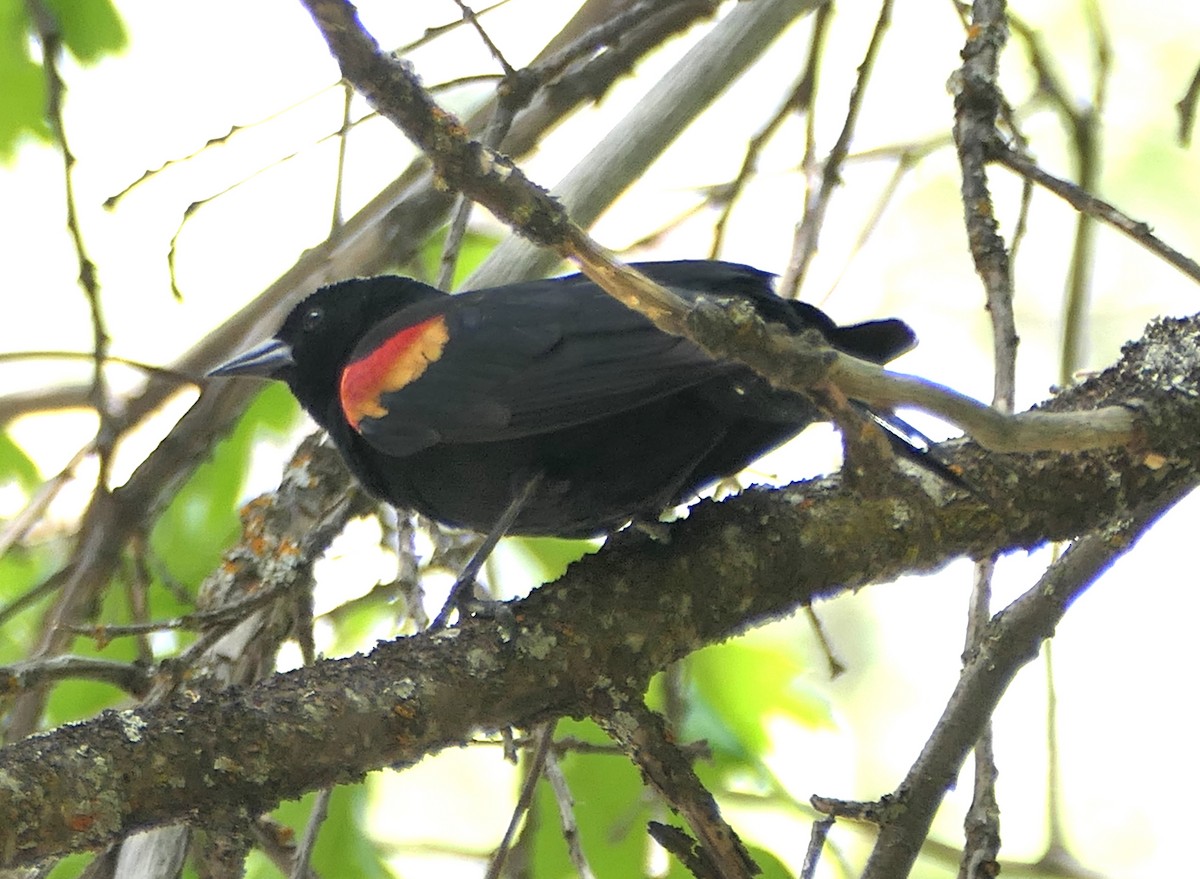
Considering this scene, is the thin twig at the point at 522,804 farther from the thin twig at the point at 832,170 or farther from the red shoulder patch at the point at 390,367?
the thin twig at the point at 832,170

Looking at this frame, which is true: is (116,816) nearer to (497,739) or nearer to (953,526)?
(497,739)

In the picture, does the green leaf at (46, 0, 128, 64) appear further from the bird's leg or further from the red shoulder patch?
the bird's leg

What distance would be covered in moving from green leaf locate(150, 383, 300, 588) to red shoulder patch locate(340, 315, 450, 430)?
818 mm

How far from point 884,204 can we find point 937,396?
2.09 meters

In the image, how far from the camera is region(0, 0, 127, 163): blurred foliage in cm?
321

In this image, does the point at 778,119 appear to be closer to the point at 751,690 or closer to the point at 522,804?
the point at 751,690

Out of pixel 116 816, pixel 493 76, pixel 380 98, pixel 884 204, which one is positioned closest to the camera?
pixel 380 98

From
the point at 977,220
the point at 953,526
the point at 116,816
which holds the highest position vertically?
the point at 977,220

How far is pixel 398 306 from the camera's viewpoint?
10.2 ft

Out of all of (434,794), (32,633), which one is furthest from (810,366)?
(434,794)

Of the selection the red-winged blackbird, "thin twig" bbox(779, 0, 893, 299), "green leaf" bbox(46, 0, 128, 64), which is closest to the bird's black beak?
the red-winged blackbird

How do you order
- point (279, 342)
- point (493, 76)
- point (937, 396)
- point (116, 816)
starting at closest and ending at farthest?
point (937, 396)
point (116, 816)
point (493, 76)
point (279, 342)

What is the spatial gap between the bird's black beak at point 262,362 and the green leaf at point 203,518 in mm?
317

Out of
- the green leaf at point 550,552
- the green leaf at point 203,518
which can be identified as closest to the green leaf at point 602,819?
the green leaf at point 550,552
